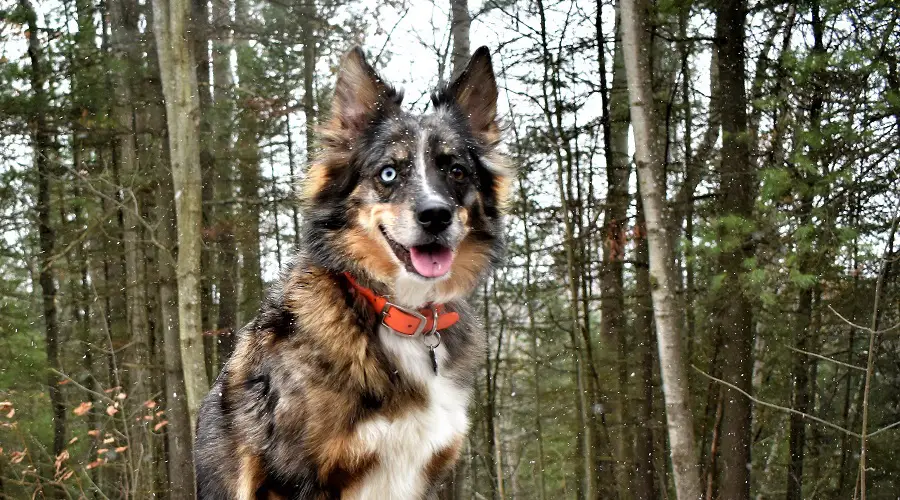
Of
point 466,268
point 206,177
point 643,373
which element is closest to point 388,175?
point 466,268

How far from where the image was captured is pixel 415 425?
11.1ft

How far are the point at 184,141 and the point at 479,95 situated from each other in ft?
12.9

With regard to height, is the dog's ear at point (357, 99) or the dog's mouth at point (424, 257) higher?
the dog's ear at point (357, 99)

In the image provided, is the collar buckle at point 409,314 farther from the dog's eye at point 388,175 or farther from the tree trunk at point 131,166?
the tree trunk at point 131,166

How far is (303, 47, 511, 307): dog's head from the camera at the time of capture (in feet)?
11.8

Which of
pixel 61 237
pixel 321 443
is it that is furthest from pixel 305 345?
pixel 61 237

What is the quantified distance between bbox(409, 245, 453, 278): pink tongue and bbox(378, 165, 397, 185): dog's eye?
0.37 meters

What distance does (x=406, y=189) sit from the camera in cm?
361

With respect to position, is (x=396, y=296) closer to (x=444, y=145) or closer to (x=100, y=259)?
(x=444, y=145)

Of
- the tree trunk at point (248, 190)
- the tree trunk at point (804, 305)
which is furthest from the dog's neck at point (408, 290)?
the tree trunk at point (248, 190)

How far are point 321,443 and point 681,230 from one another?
26.4 ft

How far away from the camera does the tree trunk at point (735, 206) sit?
8758mm

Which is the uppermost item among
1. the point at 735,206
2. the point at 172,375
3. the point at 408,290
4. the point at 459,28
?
the point at 459,28

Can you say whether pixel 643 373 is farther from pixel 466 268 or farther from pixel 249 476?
pixel 249 476
